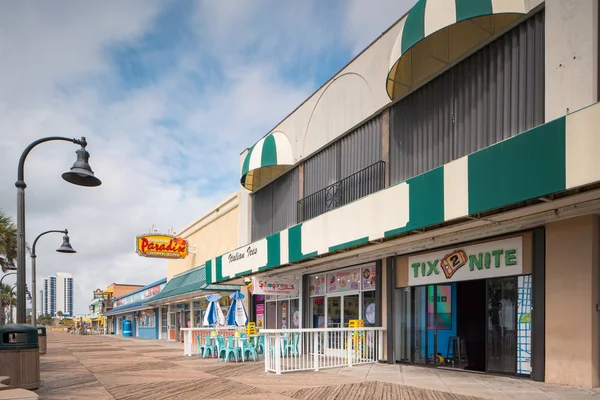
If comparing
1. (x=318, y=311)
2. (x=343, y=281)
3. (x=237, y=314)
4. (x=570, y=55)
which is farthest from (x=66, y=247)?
(x=570, y=55)

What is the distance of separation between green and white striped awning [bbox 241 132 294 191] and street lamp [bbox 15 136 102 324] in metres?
7.92

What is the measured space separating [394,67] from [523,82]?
283 centimetres

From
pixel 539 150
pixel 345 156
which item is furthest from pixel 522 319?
pixel 345 156

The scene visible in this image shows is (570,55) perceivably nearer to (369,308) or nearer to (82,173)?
(369,308)

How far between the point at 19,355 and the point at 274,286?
338 inches

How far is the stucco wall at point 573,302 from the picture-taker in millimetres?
7652

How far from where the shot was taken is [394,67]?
10602mm

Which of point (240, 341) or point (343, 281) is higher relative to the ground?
point (343, 281)

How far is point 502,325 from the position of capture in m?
9.41

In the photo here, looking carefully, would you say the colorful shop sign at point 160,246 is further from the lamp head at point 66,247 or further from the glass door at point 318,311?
the glass door at point 318,311

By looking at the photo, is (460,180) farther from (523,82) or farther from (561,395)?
(561,395)

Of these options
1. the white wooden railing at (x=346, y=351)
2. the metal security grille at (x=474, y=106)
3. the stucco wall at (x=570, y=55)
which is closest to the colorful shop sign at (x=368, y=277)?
the white wooden railing at (x=346, y=351)

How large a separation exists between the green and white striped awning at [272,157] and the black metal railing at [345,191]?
1.64m

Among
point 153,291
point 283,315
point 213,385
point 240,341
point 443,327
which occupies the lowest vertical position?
point 153,291
